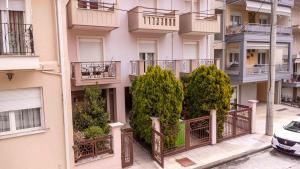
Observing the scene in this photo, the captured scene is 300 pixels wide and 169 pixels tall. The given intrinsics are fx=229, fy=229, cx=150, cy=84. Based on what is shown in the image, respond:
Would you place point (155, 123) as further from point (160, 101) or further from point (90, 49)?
point (90, 49)

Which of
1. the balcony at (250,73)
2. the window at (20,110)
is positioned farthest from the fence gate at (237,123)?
the window at (20,110)

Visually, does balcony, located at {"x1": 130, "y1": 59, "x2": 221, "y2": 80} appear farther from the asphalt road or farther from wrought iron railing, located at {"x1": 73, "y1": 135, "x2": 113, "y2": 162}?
the asphalt road

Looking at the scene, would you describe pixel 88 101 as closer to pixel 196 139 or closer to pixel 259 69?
pixel 196 139

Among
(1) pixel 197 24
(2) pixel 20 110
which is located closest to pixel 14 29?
(2) pixel 20 110

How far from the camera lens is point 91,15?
35.9ft

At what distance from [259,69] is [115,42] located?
11423 mm

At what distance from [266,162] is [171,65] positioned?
23.7 feet

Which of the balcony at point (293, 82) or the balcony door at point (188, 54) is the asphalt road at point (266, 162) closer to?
the balcony door at point (188, 54)

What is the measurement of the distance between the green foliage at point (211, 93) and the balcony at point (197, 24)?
3.71 m

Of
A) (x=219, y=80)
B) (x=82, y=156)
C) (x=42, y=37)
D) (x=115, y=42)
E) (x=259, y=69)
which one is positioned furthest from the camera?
(x=259, y=69)

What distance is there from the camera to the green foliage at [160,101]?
9.40 meters

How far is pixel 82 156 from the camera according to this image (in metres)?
8.06

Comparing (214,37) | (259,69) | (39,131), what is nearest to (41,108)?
(39,131)

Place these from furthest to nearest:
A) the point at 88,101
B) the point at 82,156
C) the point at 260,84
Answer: the point at 260,84, the point at 88,101, the point at 82,156
